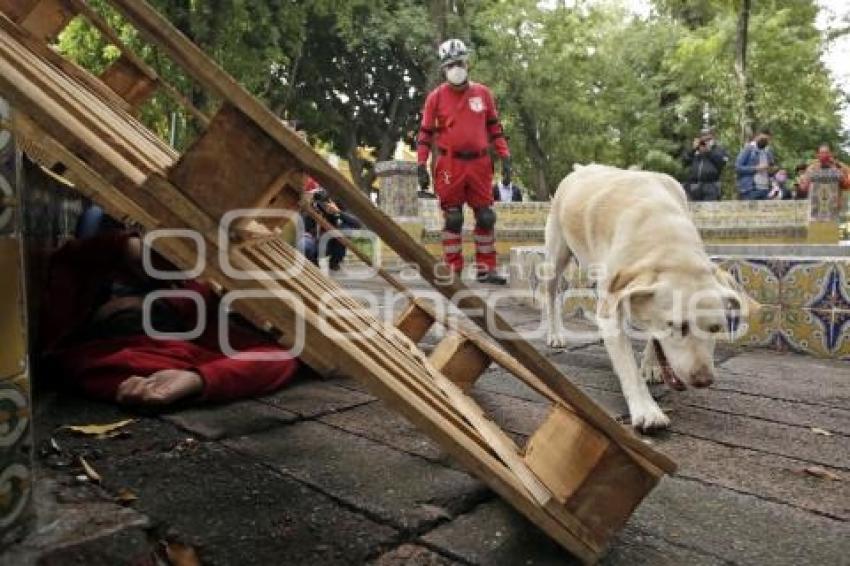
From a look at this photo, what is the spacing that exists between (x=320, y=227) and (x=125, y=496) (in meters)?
5.84

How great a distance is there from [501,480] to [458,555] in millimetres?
275

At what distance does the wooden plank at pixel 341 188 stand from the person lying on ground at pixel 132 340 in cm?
148

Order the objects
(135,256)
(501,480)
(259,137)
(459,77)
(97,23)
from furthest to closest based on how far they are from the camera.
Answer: (459,77)
(135,256)
(97,23)
(501,480)
(259,137)

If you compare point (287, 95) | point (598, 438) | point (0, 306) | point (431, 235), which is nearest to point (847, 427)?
point (598, 438)

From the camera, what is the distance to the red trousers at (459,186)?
23.0 feet

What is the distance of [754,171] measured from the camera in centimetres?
1562

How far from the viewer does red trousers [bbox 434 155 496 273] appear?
23.0ft

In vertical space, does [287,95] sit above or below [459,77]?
above

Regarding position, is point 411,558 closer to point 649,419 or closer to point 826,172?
point 649,419

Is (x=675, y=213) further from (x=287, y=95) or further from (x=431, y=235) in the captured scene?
(x=287, y=95)

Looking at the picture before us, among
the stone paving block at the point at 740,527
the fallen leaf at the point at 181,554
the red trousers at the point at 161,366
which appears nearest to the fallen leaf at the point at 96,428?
the red trousers at the point at 161,366

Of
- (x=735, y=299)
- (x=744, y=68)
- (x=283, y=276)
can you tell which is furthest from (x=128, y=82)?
(x=744, y=68)

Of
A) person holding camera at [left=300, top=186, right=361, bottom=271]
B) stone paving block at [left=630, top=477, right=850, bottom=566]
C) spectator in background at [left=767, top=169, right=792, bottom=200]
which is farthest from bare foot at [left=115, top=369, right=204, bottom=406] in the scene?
spectator in background at [left=767, top=169, right=792, bottom=200]

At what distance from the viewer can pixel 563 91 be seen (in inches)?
816
